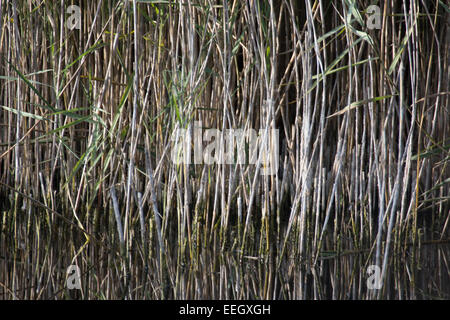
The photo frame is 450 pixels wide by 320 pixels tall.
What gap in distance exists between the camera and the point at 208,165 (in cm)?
160

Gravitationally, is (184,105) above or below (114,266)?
above

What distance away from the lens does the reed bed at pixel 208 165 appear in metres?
1.44

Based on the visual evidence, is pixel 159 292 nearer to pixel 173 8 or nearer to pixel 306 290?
pixel 306 290

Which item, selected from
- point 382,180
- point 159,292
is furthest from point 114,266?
point 382,180

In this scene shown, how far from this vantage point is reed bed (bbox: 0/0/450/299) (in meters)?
1.44

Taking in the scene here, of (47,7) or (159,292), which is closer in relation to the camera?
(159,292)

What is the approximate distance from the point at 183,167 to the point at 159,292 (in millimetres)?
323
